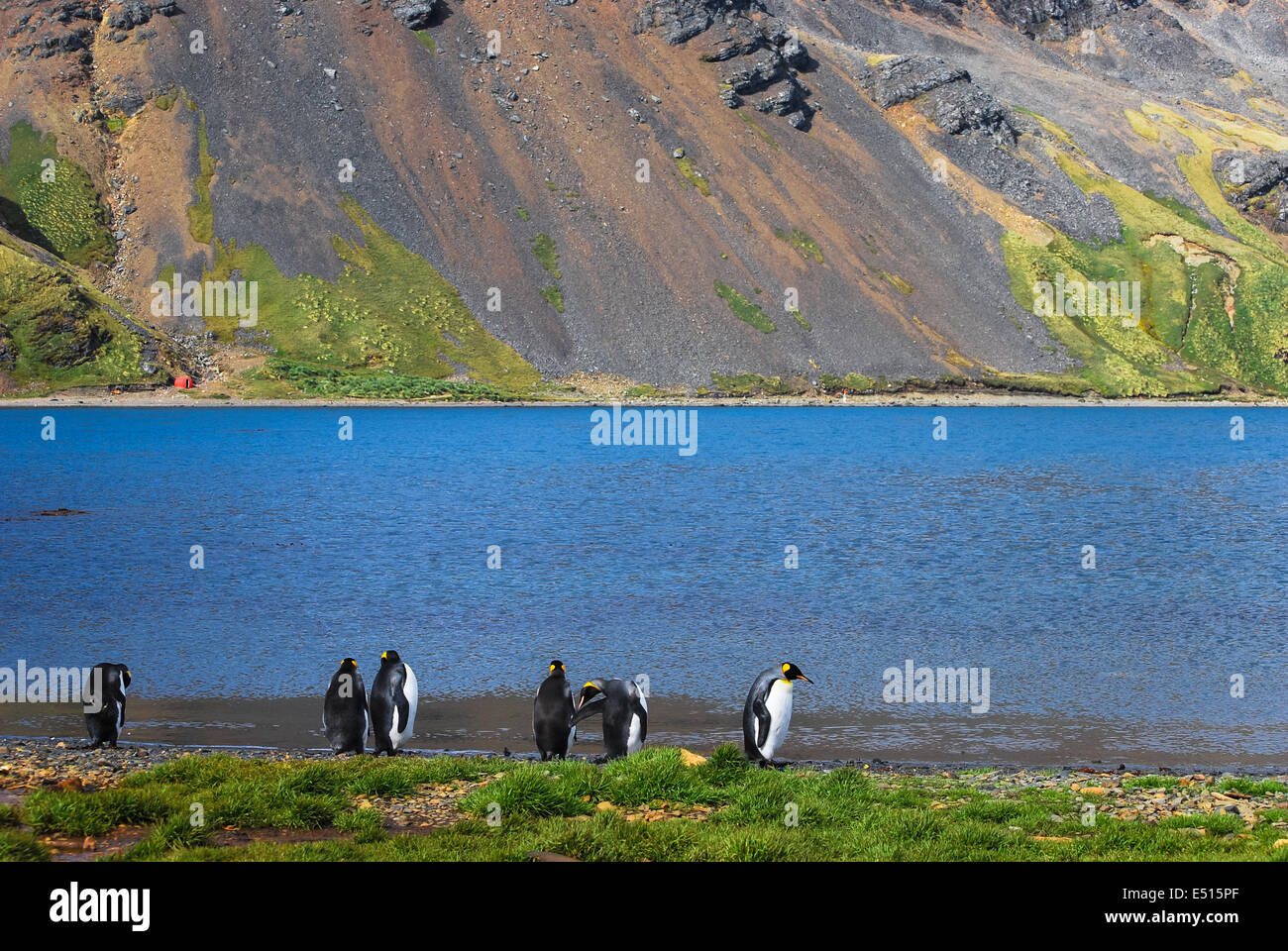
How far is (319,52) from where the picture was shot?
534 ft

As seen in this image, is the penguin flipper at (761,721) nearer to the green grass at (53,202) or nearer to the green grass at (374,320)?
the green grass at (374,320)

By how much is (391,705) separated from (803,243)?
487ft

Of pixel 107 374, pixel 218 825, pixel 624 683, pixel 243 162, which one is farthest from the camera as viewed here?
pixel 243 162

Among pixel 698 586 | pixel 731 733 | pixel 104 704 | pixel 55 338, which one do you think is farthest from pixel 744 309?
pixel 104 704

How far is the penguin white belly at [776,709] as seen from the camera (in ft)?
52.3

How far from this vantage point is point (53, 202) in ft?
482

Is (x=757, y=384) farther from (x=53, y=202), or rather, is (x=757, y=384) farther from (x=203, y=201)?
(x=53, y=202)

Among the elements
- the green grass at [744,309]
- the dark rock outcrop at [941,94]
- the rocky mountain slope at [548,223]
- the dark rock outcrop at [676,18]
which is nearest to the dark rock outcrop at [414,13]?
the rocky mountain slope at [548,223]

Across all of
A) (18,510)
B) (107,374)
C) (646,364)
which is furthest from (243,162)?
(18,510)

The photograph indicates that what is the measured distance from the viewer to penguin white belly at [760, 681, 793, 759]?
15.9 m

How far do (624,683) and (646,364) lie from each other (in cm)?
12462

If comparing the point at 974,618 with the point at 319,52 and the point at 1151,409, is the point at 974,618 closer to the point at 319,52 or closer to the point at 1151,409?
the point at 1151,409

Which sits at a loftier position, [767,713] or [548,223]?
[548,223]

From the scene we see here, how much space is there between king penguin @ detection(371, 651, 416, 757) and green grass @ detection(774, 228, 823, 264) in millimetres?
145411
